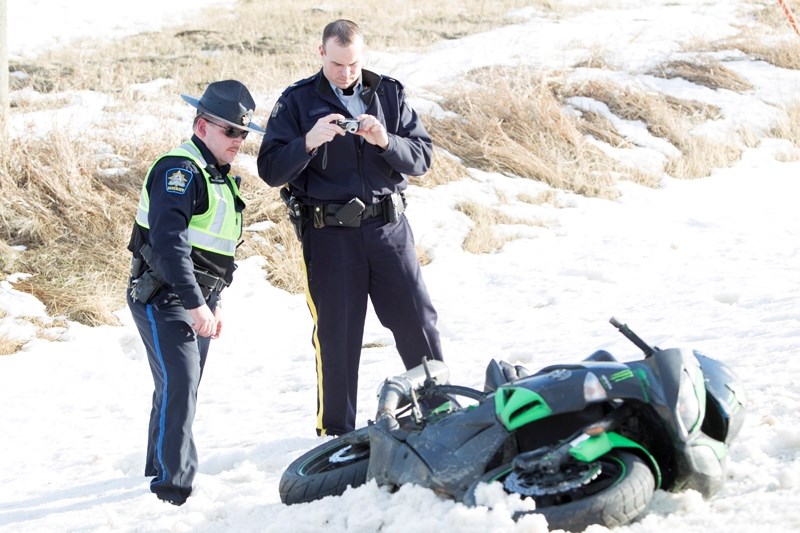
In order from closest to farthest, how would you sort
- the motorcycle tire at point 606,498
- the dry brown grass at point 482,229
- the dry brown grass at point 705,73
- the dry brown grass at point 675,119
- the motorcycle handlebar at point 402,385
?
the motorcycle tire at point 606,498, the motorcycle handlebar at point 402,385, the dry brown grass at point 482,229, the dry brown grass at point 675,119, the dry brown grass at point 705,73

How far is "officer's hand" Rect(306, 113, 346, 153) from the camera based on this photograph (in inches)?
162

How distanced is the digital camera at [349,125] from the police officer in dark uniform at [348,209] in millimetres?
83

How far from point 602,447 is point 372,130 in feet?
6.12

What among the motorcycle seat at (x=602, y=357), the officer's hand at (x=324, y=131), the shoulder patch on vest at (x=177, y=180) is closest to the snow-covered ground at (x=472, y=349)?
the motorcycle seat at (x=602, y=357)

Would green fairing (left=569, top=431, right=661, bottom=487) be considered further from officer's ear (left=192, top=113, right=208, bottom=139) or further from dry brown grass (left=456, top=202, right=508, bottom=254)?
dry brown grass (left=456, top=202, right=508, bottom=254)

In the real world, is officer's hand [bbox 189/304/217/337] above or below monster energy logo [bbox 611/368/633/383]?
below

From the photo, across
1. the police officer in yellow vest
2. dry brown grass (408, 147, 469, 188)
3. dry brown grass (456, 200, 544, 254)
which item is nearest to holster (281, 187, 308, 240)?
the police officer in yellow vest

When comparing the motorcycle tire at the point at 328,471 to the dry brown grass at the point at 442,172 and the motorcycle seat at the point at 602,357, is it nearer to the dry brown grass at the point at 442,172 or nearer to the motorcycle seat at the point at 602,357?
the motorcycle seat at the point at 602,357

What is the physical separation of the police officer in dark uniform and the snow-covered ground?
501 millimetres

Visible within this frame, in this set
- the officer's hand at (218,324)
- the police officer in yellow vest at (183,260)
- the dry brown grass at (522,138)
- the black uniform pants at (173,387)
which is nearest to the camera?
the police officer in yellow vest at (183,260)

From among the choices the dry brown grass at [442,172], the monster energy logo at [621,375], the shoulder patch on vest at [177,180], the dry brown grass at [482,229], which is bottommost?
the dry brown grass at [482,229]

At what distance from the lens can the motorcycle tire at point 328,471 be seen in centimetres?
347

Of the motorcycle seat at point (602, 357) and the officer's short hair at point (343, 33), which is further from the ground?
the officer's short hair at point (343, 33)

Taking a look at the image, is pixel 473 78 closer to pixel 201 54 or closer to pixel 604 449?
pixel 201 54
